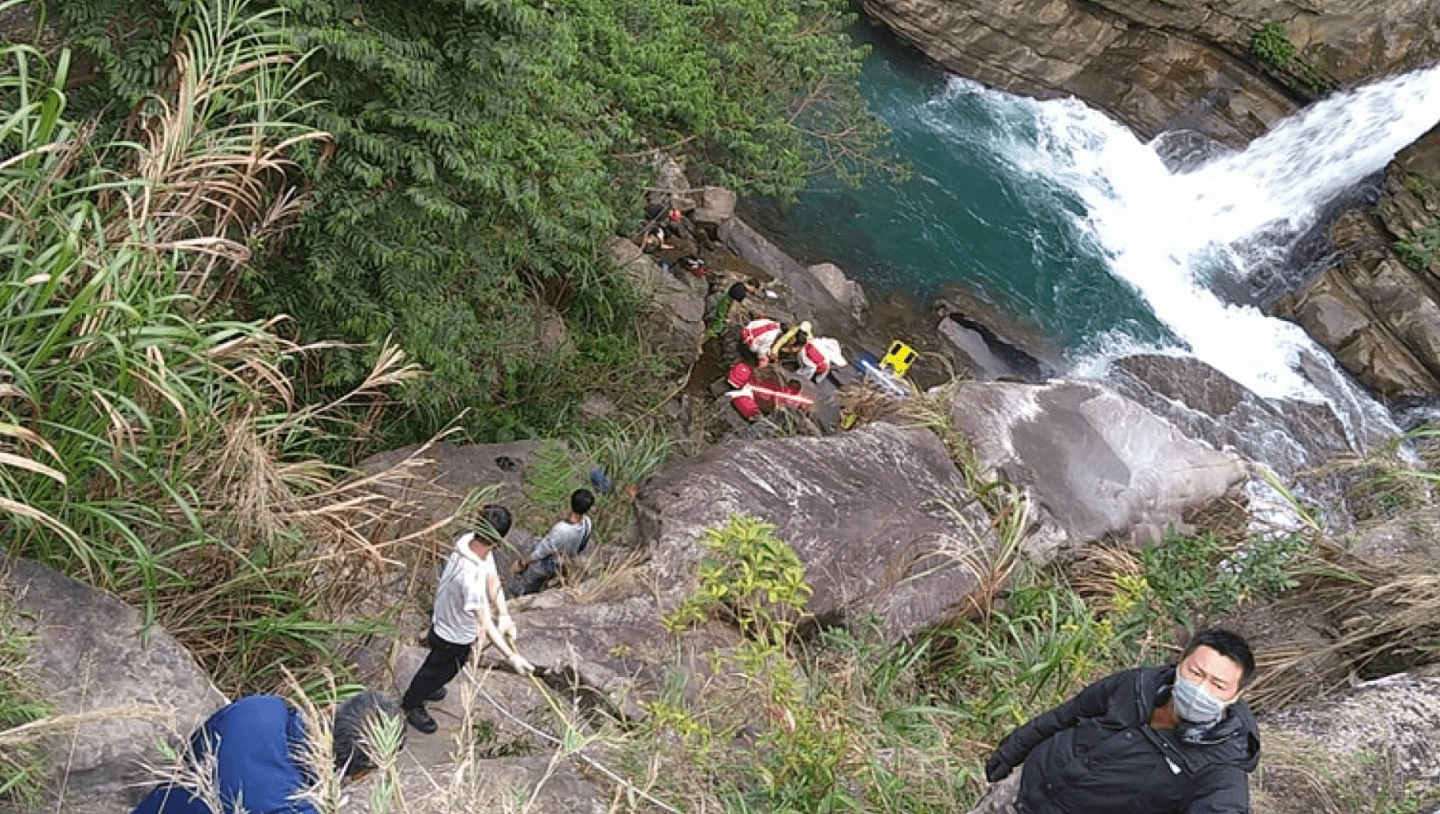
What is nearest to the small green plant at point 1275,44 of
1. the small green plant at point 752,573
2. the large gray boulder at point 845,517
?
the large gray boulder at point 845,517

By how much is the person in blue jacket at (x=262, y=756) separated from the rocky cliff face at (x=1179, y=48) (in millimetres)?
14389

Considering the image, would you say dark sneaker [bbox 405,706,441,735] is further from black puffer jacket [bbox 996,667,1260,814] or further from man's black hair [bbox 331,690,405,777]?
black puffer jacket [bbox 996,667,1260,814]

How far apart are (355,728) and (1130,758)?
6.56 ft

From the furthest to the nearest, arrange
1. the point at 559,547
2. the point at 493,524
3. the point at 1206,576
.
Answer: the point at 559,547 → the point at 1206,576 → the point at 493,524

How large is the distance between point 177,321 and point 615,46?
4.79 metres

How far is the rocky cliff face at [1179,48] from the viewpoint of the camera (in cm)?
1528

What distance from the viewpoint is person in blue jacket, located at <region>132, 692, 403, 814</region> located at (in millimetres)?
2701

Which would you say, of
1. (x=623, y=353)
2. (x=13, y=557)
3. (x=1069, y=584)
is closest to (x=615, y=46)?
(x=623, y=353)

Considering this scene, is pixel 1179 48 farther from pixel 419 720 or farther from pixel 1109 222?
pixel 419 720

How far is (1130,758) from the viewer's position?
9.55ft

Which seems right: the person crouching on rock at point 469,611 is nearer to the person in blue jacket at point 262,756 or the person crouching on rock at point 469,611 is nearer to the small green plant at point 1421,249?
the person in blue jacket at point 262,756

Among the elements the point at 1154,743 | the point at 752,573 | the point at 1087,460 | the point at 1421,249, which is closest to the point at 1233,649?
the point at 1154,743

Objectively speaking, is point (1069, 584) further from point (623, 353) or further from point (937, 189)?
point (937, 189)

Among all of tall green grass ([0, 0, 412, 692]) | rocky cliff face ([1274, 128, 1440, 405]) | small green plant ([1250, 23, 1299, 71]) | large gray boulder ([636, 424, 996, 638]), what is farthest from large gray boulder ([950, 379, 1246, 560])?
small green plant ([1250, 23, 1299, 71])
